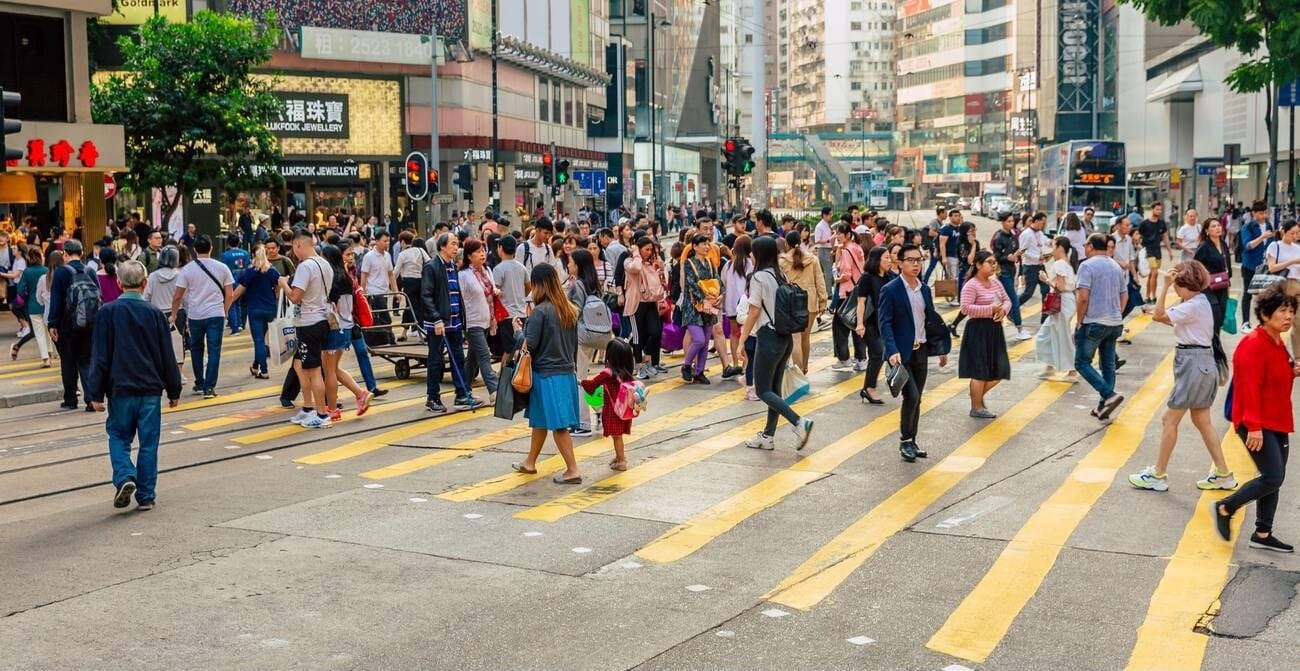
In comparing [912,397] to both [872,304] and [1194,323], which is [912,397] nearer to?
[1194,323]

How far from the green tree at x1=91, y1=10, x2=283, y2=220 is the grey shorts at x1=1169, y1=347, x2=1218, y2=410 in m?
29.1

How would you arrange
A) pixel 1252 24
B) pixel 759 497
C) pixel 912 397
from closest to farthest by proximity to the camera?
pixel 759 497 → pixel 912 397 → pixel 1252 24

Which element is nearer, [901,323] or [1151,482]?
[1151,482]

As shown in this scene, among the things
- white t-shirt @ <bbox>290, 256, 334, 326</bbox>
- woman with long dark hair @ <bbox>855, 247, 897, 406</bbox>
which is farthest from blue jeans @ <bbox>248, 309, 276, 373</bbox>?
woman with long dark hair @ <bbox>855, 247, 897, 406</bbox>

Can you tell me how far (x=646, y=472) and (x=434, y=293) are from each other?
12.7 ft

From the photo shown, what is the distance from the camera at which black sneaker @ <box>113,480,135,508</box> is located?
10.1 m

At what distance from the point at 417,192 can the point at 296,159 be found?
1457cm

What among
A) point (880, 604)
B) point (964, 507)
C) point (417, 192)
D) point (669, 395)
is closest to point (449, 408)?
point (669, 395)

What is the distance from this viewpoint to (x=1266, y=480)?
8.78 meters

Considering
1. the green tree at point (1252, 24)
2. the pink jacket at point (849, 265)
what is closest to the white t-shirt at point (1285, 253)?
the pink jacket at point (849, 265)

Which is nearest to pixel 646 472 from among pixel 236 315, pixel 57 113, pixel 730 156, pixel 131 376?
pixel 131 376

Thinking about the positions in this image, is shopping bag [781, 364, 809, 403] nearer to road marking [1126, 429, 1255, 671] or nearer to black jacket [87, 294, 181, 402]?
road marking [1126, 429, 1255, 671]

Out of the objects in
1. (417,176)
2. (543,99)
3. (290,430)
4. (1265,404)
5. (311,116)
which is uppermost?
(543,99)

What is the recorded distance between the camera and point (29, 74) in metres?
30.2
